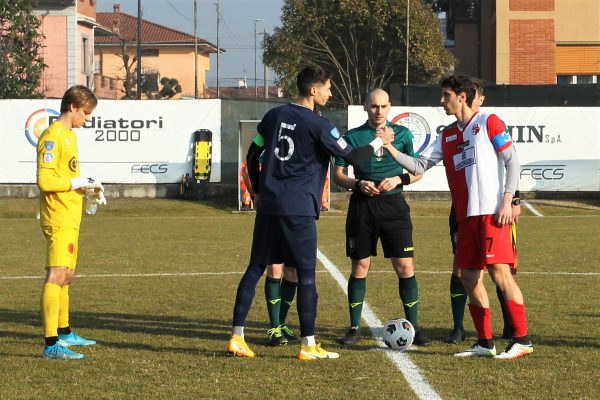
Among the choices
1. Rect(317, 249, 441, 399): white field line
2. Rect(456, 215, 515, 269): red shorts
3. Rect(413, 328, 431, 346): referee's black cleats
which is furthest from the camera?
Rect(413, 328, 431, 346): referee's black cleats

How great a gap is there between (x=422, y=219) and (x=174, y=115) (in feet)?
23.1

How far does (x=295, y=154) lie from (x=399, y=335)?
156 cm

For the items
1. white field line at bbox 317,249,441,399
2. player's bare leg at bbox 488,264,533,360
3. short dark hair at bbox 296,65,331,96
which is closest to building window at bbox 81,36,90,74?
white field line at bbox 317,249,441,399

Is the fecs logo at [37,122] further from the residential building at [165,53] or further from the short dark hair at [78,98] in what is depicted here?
the residential building at [165,53]

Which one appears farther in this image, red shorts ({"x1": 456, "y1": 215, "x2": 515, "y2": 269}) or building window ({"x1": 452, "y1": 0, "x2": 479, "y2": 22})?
building window ({"x1": 452, "y1": 0, "x2": 479, "y2": 22})

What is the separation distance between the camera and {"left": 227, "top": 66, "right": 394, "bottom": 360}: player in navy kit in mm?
7895

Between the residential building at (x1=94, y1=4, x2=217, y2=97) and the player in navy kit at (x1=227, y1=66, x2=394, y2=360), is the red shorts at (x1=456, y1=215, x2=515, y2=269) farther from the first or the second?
the residential building at (x1=94, y1=4, x2=217, y2=97)

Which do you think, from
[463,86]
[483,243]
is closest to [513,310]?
[483,243]

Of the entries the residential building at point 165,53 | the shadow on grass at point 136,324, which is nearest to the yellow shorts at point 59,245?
the shadow on grass at point 136,324

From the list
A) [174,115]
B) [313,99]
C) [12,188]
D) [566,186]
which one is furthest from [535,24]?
[313,99]

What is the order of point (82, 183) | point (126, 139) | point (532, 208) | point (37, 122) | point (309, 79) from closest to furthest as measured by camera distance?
point (309, 79) < point (82, 183) < point (532, 208) < point (37, 122) < point (126, 139)

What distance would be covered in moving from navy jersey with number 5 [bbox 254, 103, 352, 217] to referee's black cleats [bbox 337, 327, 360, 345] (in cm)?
119

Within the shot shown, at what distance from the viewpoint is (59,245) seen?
8.14 meters

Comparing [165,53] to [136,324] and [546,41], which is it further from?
[136,324]
